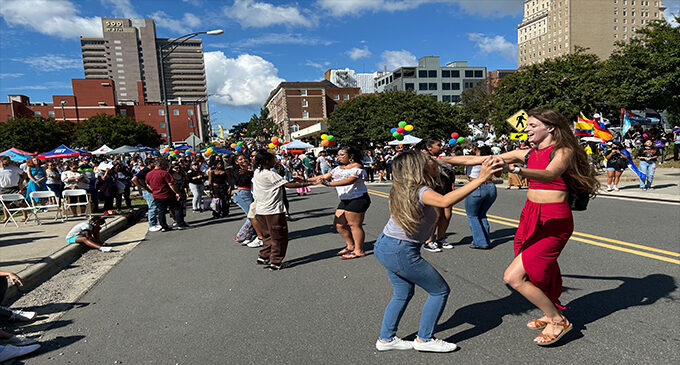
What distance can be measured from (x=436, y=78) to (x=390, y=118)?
186 ft

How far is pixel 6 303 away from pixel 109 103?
107331mm

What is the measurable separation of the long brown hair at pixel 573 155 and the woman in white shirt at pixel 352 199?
3051mm

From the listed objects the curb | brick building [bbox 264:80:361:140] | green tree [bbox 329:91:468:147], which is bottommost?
the curb

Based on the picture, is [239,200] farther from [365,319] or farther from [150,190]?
[365,319]

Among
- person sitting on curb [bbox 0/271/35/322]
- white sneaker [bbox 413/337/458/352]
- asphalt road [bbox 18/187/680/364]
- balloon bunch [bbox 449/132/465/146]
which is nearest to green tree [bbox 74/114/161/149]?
balloon bunch [bbox 449/132/465/146]

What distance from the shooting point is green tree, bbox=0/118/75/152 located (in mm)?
48600

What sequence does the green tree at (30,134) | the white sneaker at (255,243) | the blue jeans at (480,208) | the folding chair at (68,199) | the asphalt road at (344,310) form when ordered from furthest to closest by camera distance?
1. the green tree at (30,134)
2. the folding chair at (68,199)
3. the white sneaker at (255,243)
4. the blue jeans at (480,208)
5. the asphalt road at (344,310)

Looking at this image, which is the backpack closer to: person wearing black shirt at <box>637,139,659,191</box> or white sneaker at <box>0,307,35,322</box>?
white sneaker at <box>0,307,35,322</box>

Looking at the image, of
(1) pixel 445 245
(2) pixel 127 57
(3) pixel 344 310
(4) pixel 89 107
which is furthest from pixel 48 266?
(2) pixel 127 57

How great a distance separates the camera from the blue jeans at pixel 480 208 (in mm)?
6148

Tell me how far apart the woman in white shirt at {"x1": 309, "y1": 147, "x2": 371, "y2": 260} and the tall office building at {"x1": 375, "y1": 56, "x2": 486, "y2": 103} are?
3794 inches

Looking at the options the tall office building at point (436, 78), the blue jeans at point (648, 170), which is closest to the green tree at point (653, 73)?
the blue jeans at point (648, 170)

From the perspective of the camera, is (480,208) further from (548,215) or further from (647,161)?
(647,161)

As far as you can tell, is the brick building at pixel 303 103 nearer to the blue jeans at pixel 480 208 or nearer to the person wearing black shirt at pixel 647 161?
the person wearing black shirt at pixel 647 161
